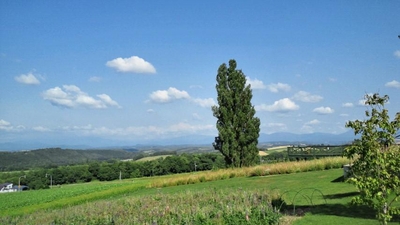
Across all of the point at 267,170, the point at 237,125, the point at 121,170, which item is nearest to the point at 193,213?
the point at 267,170

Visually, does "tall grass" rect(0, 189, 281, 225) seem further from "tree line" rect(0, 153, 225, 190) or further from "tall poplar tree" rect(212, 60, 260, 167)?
"tree line" rect(0, 153, 225, 190)

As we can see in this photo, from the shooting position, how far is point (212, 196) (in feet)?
45.0

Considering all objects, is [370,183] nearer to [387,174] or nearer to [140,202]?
[387,174]

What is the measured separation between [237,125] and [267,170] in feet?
24.5

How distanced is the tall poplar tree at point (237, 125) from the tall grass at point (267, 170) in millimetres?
4881

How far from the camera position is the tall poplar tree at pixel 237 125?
29641 mm

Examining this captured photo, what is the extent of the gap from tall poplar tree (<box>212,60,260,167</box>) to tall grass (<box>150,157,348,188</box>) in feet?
16.0

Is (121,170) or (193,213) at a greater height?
(193,213)

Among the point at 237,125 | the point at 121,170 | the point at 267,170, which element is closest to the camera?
the point at 267,170

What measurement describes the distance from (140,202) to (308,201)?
22.0ft

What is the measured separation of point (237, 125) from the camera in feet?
98.3

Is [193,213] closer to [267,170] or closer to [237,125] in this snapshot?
[267,170]

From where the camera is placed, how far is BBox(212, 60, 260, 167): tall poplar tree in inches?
1167

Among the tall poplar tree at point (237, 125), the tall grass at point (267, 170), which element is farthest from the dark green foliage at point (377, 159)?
the tall poplar tree at point (237, 125)
